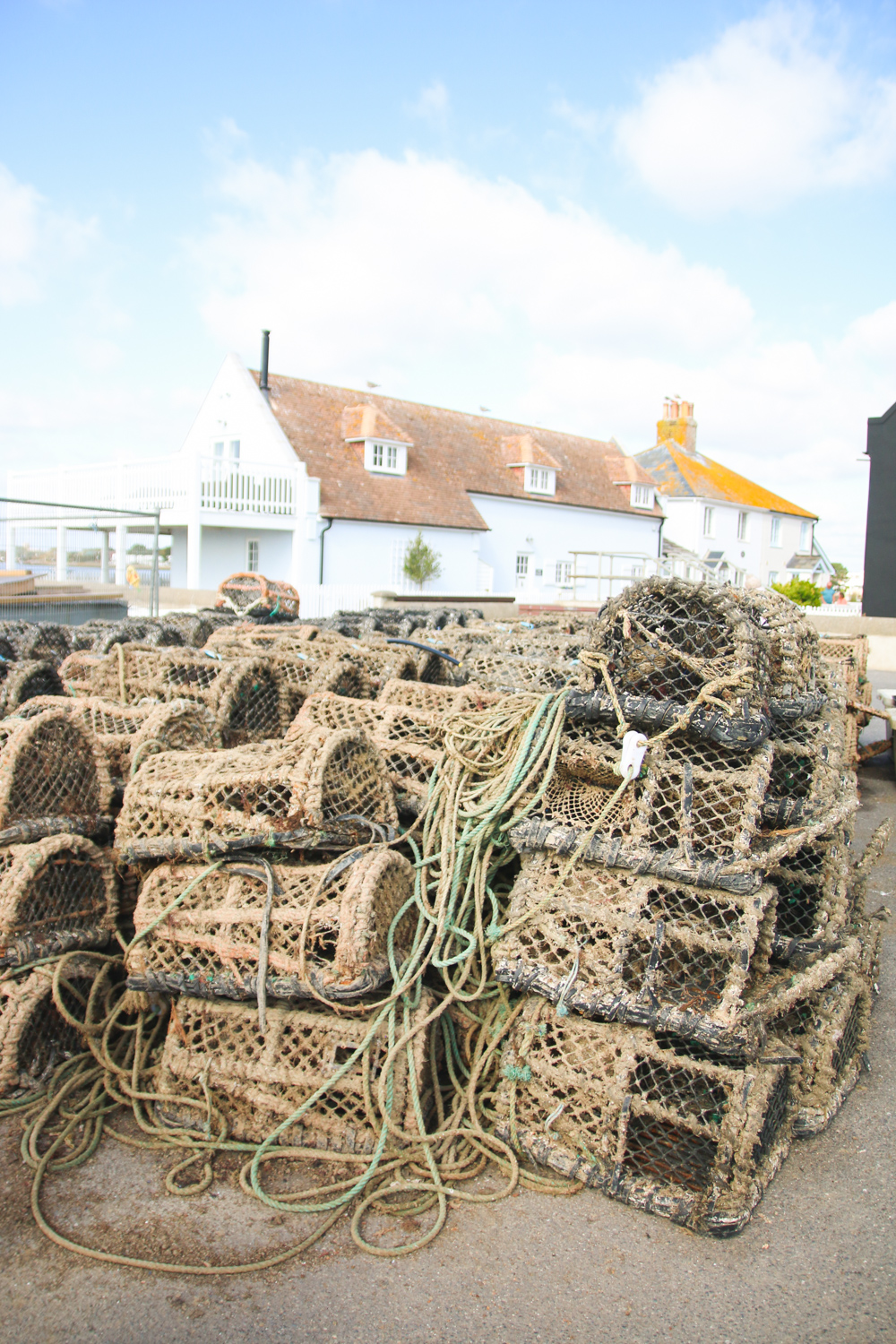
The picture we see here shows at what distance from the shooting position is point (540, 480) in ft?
96.9

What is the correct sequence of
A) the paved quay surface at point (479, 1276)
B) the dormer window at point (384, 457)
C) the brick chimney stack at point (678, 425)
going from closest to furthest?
the paved quay surface at point (479, 1276) < the dormer window at point (384, 457) < the brick chimney stack at point (678, 425)

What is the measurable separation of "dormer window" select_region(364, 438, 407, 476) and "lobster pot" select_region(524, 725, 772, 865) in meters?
22.5

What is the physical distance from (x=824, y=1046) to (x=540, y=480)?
27684mm

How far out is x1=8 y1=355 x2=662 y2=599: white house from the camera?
20.7 meters

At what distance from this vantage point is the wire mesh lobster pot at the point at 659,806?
2.71 meters

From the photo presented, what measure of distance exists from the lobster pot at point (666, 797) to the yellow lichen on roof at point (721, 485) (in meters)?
35.1

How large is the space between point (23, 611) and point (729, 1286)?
11148mm

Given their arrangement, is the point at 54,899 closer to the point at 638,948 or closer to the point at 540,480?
the point at 638,948

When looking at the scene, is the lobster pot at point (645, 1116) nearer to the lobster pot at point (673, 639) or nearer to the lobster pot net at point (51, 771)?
the lobster pot at point (673, 639)

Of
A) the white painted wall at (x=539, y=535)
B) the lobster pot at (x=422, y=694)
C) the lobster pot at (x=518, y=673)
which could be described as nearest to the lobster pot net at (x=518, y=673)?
the lobster pot at (x=518, y=673)

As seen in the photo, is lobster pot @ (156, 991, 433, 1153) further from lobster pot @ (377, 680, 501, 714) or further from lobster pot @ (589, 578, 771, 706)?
lobster pot @ (377, 680, 501, 714)

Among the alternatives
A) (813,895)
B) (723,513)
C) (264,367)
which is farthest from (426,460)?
(813,895)

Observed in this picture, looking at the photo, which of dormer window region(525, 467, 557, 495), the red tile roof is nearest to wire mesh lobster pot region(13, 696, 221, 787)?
the red tile roof

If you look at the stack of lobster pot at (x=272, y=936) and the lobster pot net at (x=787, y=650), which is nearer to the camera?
the stack of lobster pot at (x=272, y=936)
